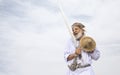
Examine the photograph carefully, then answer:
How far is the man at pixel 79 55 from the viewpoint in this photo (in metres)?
11.8

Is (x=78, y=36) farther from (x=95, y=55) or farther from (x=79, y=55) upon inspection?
(x=95, y=55)

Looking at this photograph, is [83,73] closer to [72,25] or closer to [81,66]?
[81,66]

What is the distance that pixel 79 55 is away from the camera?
1176cm

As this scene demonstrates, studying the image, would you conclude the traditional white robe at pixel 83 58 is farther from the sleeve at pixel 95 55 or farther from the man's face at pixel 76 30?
the man's face at pixel 76 30

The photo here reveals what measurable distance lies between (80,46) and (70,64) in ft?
1.95

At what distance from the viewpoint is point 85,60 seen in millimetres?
11766

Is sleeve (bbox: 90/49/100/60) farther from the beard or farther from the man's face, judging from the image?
the man's face

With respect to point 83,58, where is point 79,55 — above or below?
above

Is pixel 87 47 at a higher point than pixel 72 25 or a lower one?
lower

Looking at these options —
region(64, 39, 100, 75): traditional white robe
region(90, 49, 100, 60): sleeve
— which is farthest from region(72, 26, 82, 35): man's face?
region(90, 49, 100, 60): sleeve

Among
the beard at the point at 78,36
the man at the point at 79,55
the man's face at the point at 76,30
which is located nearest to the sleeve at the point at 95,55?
the man at the point at 79,55

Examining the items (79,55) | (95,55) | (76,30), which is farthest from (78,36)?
(95,55)

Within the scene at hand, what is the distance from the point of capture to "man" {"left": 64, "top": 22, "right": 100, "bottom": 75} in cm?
1176

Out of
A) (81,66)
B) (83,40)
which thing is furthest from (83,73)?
(83,40)
